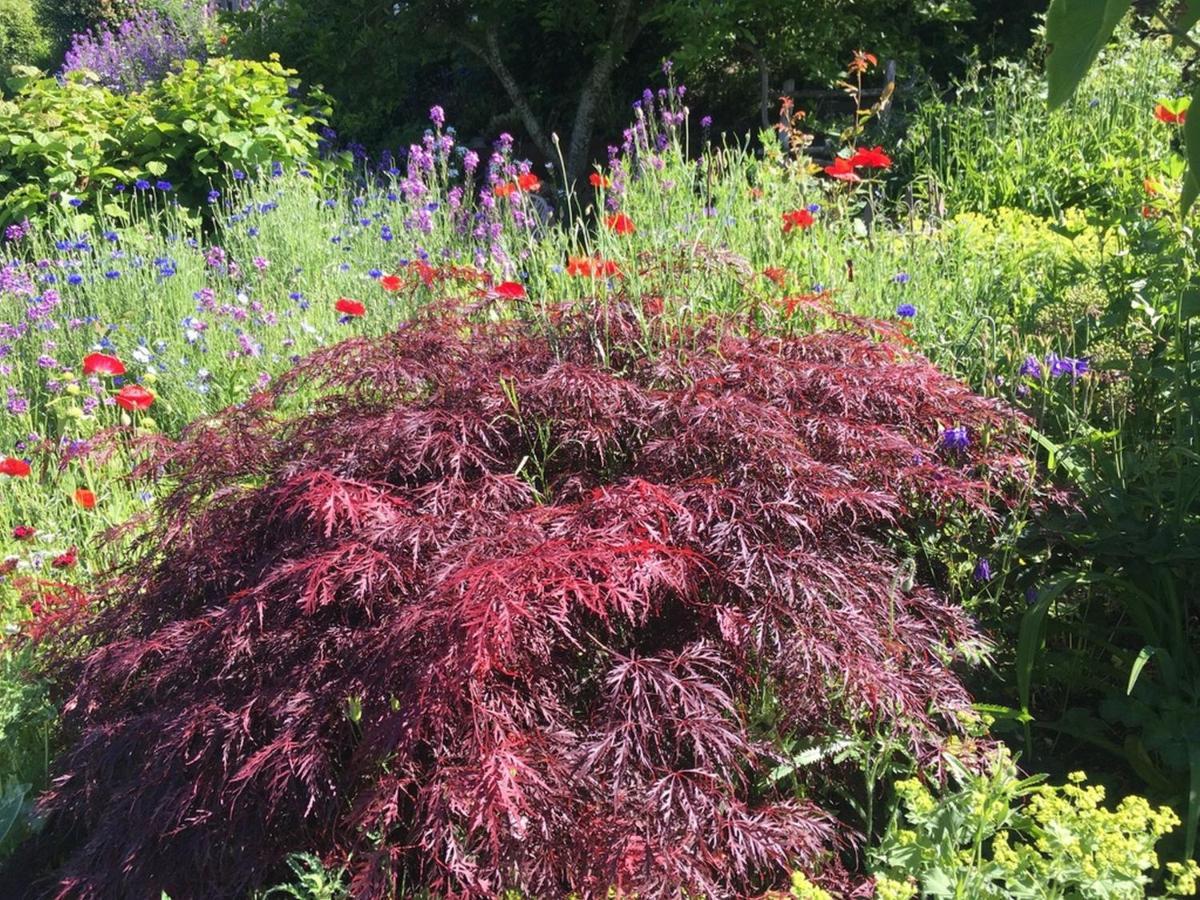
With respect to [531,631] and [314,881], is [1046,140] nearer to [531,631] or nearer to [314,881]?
[531,631]

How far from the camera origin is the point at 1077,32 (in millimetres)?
764

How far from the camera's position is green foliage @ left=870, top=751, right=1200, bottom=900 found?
157cm

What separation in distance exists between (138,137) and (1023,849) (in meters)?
6.88

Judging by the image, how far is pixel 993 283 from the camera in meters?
3.84

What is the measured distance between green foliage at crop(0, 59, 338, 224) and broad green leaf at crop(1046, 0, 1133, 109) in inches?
250

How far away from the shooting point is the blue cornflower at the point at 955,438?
2.38 metres

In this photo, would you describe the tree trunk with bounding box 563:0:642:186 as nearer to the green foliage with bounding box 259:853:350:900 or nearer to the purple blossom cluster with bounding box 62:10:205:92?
the purple blossom cluster with bounding box 62:10:205:92

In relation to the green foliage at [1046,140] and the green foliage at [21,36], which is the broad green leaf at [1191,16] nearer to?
the green foliage at [1046,140]

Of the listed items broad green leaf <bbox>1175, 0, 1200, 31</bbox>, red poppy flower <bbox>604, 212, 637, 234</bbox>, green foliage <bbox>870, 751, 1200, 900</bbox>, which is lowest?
green foliage <bbox>870, 751, 1200, 900</bbox>

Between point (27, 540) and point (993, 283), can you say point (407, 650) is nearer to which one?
point (27, 540)

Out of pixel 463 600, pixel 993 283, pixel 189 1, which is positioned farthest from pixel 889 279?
pixel 189 1

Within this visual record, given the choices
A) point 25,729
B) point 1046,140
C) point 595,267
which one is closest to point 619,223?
point 595,267

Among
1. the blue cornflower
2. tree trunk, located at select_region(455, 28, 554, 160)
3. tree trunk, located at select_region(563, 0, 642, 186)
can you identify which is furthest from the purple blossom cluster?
the blue cornflower

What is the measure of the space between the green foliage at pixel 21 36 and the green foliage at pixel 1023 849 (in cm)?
2149
